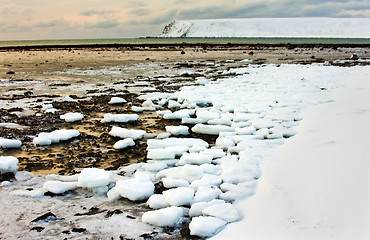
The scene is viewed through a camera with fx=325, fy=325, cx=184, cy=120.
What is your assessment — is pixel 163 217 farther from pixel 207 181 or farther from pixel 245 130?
pixel 245 130

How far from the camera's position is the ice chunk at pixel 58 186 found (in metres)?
2.46

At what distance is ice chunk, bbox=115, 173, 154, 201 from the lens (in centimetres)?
236

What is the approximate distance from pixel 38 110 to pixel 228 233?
174 inches

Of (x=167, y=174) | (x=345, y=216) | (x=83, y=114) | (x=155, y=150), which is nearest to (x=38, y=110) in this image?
(x=83, y=114)

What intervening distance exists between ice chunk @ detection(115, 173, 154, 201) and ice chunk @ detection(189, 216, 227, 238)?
508mm

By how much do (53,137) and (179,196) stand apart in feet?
6.78

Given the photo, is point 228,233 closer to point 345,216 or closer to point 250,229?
point 250,229

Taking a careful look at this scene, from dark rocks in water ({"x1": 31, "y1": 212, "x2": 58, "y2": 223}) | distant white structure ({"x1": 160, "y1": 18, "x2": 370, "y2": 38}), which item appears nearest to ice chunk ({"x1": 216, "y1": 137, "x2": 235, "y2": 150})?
dark rocks in water ({"x1": 31, "y1": 212, "x2": 58, "y2": 223})

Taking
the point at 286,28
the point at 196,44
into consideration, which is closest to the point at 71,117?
the point at 196,44

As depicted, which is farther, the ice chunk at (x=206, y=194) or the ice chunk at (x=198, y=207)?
the ice chunk at (x=206, y=194)

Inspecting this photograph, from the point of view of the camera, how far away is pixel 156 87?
25.7 feet

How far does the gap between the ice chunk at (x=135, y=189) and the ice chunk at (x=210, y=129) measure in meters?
1.73

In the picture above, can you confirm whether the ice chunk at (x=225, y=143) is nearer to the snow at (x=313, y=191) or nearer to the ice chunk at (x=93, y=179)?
the snow at (x=313, y=191)

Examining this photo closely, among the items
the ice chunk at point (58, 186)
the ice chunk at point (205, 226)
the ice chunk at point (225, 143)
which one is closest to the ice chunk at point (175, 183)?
the ice chunk at point (205, 226)
